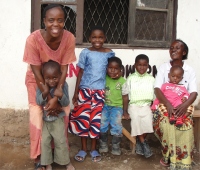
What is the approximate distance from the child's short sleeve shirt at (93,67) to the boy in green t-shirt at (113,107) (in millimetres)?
84

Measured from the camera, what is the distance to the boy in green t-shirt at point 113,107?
3.26m

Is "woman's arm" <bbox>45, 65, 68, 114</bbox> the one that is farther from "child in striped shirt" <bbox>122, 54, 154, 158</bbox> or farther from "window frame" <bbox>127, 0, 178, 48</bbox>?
"window frame" <bbox>127, 0, 178, 48</bbox>

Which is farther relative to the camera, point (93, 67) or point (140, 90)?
point (140, 90)

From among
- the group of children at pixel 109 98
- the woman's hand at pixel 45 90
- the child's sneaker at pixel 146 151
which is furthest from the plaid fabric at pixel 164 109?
the woman's hand at pixel 45 90

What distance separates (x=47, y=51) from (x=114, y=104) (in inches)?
41.0

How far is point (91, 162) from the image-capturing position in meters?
3.21

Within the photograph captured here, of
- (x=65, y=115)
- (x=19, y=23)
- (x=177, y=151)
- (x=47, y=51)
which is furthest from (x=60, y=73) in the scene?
(x=177, y=151)

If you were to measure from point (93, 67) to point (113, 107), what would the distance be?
0.53 m

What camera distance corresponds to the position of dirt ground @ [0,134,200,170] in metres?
3.09

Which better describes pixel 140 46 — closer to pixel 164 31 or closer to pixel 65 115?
pixel 164 31

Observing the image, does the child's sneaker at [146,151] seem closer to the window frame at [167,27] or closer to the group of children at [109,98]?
the group of children at [109,98]

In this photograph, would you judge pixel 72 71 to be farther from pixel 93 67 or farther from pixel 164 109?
pixel 164 109

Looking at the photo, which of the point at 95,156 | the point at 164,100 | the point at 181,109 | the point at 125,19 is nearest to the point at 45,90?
the point at 95,156

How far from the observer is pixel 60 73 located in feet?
9.33
